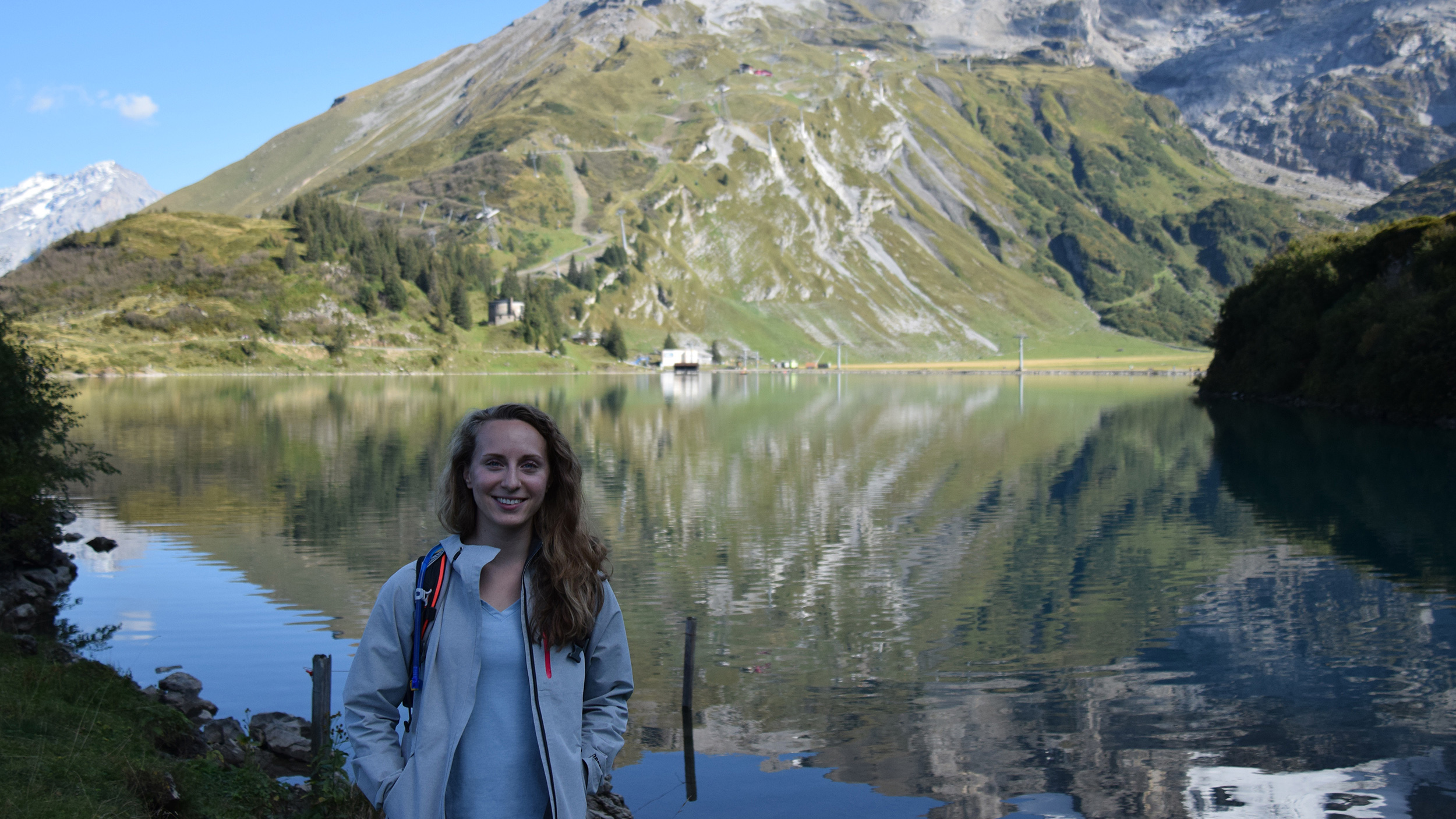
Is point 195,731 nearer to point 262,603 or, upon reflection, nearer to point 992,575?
point 262,603

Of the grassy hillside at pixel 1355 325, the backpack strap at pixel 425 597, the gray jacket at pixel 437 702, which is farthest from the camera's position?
the grassy hillside at pixel 1355 325

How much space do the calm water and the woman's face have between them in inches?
337

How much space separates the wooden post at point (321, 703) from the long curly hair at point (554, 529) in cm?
754

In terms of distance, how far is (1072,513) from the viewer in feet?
117

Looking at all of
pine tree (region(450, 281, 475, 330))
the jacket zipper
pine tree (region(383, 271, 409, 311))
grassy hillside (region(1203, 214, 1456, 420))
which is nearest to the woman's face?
the jacket zipper

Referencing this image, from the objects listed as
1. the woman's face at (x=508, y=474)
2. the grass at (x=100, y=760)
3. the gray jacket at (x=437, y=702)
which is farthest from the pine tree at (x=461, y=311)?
the gray jacket at (x=437, y=702)

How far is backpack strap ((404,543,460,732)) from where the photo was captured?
16.3ft

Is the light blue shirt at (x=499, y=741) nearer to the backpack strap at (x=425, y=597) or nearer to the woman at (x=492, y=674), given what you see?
the woman at (x=492, y=674)

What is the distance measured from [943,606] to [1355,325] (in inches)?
2671

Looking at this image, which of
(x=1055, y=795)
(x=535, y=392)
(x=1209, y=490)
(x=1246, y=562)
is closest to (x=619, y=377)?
(x=535, y=392)

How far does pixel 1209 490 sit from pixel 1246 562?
14987 mm

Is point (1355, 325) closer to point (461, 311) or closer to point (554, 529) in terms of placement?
point (554, 529)

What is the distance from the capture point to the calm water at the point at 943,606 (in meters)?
13.6

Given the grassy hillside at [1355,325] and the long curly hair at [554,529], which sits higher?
the grassy hillside at [1355,325]
